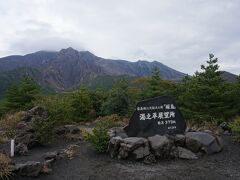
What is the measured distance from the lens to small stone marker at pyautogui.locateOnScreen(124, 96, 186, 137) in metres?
12.6

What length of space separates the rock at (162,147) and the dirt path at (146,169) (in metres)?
0.34

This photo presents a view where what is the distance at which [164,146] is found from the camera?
36.8 ft

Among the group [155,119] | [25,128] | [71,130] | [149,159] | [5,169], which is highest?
[155,119]

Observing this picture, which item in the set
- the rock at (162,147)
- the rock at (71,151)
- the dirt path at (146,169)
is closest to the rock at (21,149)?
the rock at (71,151)

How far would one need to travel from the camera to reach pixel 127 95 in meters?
25.4

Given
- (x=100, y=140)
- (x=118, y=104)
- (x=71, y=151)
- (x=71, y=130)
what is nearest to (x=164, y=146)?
(x=100, y=140)

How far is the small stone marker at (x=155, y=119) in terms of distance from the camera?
12.6 metres

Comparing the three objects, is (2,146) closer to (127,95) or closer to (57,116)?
(57,116)

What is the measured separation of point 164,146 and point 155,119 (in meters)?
1.77

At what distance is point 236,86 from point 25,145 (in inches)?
639

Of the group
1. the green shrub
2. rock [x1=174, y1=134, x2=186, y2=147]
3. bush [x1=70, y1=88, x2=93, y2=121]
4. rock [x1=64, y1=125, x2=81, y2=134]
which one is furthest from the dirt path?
bush [x1=70, y1=88, x2=93, y2=121]

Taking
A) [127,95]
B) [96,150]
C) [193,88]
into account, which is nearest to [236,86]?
[193,88]

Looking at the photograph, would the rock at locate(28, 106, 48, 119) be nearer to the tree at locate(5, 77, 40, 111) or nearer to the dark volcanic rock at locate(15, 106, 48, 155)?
the dark volcanic rock at locate(15, 106, 48, 155)

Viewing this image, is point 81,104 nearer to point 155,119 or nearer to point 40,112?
point 40,112
